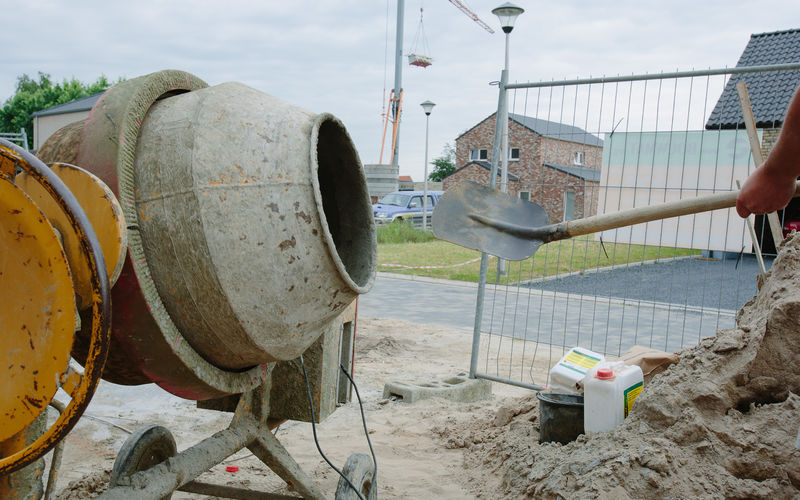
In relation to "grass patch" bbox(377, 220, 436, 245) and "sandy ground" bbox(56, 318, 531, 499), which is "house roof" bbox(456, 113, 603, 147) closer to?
"sandy ground" bbox(56, 318, 531, 499)

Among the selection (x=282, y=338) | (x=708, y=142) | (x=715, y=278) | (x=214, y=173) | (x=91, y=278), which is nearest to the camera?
(x=91, y=278)

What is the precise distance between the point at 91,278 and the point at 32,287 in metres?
0.14

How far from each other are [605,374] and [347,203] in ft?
4.83

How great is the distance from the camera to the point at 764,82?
15.2 meters

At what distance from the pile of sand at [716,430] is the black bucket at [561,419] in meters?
0.22

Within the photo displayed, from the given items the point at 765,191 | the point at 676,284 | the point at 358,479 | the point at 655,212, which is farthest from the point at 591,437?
the point at 676,284

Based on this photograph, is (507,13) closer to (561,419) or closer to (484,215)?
(484,215)

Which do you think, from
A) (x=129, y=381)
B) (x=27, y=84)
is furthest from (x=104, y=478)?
(x=27, y=84)

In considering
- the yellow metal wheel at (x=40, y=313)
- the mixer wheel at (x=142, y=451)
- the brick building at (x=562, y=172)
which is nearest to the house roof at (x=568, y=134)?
the brick building at (x=562, y=172)

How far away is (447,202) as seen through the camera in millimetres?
4066

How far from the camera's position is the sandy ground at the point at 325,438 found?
344 cm

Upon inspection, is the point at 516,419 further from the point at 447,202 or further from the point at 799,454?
the point at 799,454

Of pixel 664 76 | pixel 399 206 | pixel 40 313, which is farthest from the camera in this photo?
pixel 399 206

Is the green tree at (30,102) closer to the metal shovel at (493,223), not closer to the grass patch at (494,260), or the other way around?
the grass patch at (494,260)
